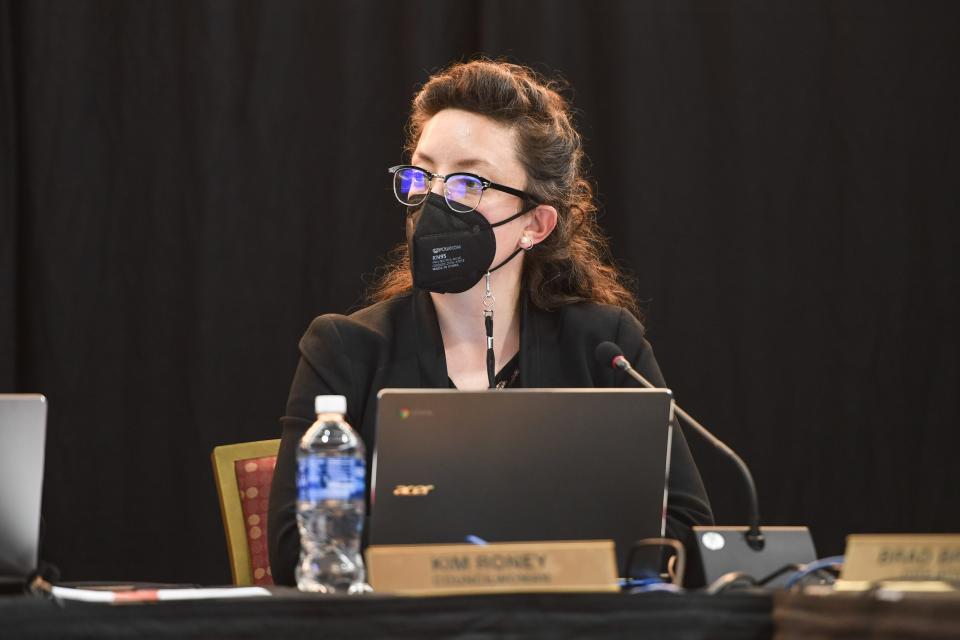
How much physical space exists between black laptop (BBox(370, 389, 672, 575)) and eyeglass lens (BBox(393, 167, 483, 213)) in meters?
0.73

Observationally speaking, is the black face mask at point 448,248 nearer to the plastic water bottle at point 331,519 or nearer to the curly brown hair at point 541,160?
the curly brown hair at point 541,160

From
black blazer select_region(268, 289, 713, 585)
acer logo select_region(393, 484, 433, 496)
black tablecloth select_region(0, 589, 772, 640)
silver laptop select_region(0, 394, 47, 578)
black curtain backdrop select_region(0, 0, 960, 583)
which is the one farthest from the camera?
black curtain backdrop select_region(0, 0, 960, 583)

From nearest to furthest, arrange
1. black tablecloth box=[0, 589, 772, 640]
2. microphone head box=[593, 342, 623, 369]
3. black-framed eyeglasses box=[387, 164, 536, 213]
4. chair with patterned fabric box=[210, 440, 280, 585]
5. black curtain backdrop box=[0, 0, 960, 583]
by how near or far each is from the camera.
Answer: black tablecloth box=[0, 589, 772, 640] < microphone head box=[593, 342, 623, 369] < black-framed eyeglasses box=[387, 164, 536, 213] < chair with patterned fabric box=[210, 440, 280, 585] < black curtain backdrop box=[0, 0, 960, 583]

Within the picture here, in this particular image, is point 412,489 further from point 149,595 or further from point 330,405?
point 149,595

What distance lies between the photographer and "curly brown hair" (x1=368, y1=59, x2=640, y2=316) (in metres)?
2.15

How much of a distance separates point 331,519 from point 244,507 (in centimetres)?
66

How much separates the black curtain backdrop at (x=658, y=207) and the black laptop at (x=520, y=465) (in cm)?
167

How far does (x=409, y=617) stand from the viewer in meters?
1.06

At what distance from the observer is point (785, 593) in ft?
3.57

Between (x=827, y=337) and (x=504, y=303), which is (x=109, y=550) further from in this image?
(x=827, y=337)

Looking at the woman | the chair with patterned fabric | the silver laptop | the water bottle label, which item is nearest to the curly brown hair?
the woman

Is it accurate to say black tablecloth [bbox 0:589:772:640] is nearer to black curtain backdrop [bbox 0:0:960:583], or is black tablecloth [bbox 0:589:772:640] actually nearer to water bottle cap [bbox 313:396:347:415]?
water bottle cap [bbox 313:396:347:415]

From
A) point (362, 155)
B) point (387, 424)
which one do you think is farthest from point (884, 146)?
point (387, 424)

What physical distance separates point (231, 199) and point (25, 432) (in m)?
1.84
